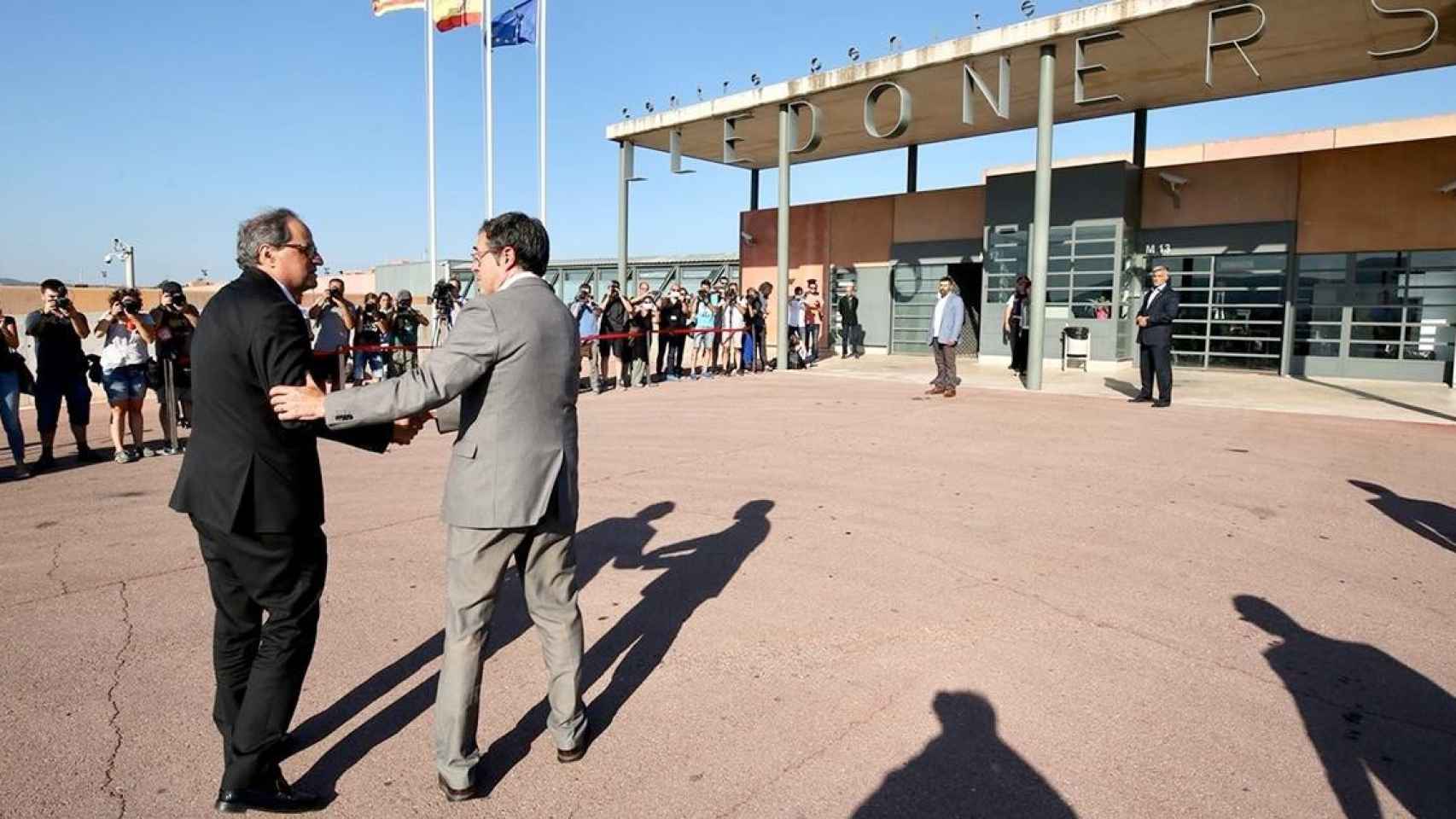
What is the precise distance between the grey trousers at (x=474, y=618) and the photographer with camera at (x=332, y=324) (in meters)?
9.68

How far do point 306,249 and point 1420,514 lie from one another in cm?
743

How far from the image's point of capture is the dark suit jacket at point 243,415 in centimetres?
277

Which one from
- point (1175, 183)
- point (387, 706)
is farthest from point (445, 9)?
point (387, 706)

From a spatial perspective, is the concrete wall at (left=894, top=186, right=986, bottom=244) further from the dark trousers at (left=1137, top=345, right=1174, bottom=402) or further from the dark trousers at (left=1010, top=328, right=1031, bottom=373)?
the dark trousers at (left=1137, top=345, right=1174, bottom=402)

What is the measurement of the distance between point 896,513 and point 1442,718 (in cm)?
344

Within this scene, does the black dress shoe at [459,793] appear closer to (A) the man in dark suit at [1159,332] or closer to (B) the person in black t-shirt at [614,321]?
(A) the man in dark suit at [1159,332]

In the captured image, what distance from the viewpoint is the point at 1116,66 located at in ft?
51.6

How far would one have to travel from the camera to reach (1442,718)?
3420 millimetres

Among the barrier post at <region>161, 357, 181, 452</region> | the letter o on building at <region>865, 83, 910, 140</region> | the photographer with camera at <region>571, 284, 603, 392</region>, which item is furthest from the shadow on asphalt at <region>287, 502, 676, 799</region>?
the letter o on building at <region>865, 83, 910, 140</region>

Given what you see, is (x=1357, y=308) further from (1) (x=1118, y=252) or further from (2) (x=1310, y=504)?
(2) (x=1310, y=504)

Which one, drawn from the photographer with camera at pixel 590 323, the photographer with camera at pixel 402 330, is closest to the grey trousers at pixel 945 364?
the photographer with camera at pixel 590 323

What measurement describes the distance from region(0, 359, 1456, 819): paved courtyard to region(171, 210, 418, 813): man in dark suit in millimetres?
313

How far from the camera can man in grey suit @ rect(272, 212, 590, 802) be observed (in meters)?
2.76

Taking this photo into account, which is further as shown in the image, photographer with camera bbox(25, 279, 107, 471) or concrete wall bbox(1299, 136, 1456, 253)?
concrete wall bbox(1299, 136, 1456, 253)
